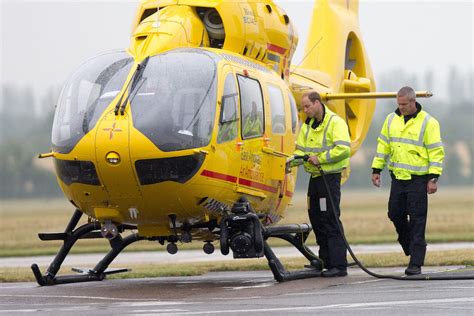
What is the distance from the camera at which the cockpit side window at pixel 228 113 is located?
1202 cm

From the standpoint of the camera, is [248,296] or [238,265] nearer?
[248,296]

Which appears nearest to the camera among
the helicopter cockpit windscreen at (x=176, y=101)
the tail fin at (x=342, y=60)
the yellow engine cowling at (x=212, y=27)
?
the helicopter cockpit windscreen at (x=176, y=101)

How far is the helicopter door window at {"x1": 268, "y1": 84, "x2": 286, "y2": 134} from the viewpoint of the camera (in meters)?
13.5

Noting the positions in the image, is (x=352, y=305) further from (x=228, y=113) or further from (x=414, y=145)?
(x=414, y=145)

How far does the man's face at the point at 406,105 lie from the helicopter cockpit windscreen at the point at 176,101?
2.29m

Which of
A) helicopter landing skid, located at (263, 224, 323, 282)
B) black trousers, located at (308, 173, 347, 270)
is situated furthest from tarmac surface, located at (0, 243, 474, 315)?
black trousers, located at (308, 173, 347, 270)

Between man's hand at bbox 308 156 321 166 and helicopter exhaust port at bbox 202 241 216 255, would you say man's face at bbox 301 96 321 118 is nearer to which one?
man's hand at bbox 308 156 321 166

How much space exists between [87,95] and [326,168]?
3.09 m

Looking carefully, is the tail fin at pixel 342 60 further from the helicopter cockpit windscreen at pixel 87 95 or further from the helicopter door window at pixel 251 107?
the helicopter cockpit windscreen at pixel 87 95

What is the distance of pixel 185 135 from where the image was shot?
11.5 metres

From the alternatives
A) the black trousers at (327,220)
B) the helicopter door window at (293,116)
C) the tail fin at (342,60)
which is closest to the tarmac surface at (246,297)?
the black trousers at (327,220)

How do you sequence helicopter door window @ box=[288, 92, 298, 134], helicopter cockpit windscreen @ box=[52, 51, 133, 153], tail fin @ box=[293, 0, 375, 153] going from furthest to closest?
1. tail fin @ box=[293, 0, 375, 153]
2. helicopter door window @ box=[288, 92, 298, 134]
3. helicopter cockpit windscreen @ box=[52, 51, 133, 153]

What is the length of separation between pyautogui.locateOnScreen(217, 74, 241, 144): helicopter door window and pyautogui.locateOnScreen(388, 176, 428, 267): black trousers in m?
2.14

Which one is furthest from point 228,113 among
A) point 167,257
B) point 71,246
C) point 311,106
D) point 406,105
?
point 167,257
